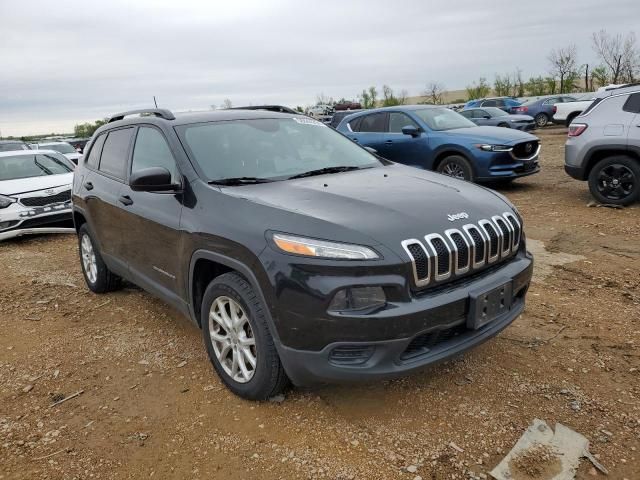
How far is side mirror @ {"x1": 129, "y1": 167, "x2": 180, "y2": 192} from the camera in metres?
3.13

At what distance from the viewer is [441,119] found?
9633 mm

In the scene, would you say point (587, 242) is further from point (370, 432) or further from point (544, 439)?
point (370, 432)

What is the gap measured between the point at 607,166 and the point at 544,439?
6.01 m

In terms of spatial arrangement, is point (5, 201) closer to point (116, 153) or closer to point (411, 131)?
point (116, 153)

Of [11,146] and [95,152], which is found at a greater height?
[11,146]

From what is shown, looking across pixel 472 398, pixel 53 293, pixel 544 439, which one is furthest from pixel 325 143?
pixel 53 293

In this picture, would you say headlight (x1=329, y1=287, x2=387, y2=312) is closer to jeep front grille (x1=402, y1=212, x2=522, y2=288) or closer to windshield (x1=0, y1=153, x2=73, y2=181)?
jeep front grille (x1=402, y1=212, x2=522, y2=288)

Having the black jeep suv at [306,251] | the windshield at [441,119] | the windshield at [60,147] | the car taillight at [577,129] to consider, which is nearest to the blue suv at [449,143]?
the windshield at [441,119]

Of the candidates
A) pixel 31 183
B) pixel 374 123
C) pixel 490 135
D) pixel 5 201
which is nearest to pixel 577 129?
pixel 490 135

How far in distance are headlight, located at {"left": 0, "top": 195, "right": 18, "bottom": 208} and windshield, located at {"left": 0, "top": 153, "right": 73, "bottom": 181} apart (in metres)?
0.81

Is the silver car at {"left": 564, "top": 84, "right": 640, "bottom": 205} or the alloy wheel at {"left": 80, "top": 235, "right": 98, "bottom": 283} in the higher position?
the silver car at {"left": 564, "top": 84, "right": 640, "bottom": 205}

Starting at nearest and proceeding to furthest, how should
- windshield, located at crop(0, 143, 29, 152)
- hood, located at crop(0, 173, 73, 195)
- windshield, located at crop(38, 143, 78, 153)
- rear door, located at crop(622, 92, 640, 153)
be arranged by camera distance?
rear door, located at crop(622, 92, 640, 153) → hood, located at crop(0, 173, 73, 195) → windshield, located at crop(38, 143, 78, 153) → windshield, located at crop(0, 143, 29, 152)

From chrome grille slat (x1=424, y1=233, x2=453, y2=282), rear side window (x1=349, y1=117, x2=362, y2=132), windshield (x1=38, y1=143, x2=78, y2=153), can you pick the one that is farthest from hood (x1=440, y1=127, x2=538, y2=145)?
windshield (x1=38, y1=143, x2=78, y2=153)

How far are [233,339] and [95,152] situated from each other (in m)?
2.86
